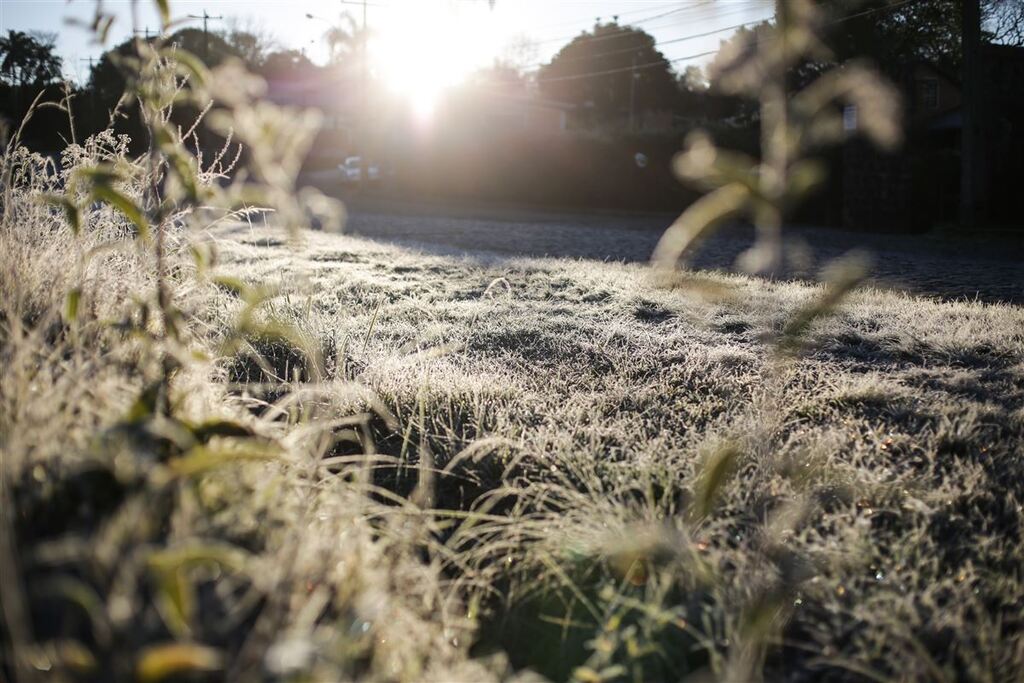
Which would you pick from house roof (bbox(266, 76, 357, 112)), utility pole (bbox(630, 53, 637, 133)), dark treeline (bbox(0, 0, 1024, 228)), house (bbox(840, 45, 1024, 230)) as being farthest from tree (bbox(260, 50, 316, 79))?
house (bbox(840, 45, 1024, 230))

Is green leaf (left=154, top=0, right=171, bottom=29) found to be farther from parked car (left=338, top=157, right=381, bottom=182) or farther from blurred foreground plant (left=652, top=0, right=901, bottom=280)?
parked car (left=338, top=157, right=381, bottom=182)

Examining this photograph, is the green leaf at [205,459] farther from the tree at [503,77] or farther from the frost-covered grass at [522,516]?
the tree at [503,77]

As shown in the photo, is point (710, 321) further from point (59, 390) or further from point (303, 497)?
point (59, 390)

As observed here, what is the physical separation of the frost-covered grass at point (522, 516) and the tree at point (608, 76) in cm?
4109

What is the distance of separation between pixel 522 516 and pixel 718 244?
32.0 ft

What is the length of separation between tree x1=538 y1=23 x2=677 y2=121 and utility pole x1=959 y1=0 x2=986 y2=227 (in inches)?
1164

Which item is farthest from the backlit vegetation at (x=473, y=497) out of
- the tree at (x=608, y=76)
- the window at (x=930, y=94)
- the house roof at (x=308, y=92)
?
the house roof at (x=308, y=92)

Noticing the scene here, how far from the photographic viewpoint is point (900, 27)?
22281mm

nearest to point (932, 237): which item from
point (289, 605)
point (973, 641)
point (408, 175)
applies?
point (973, 641)

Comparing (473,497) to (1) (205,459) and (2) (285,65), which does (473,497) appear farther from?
(2) (285,65)

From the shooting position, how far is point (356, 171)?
115ft

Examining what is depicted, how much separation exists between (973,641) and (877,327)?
331 cm

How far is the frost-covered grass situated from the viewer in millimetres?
1344

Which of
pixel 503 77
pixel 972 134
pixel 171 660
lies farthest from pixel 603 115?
pixel 171 660
